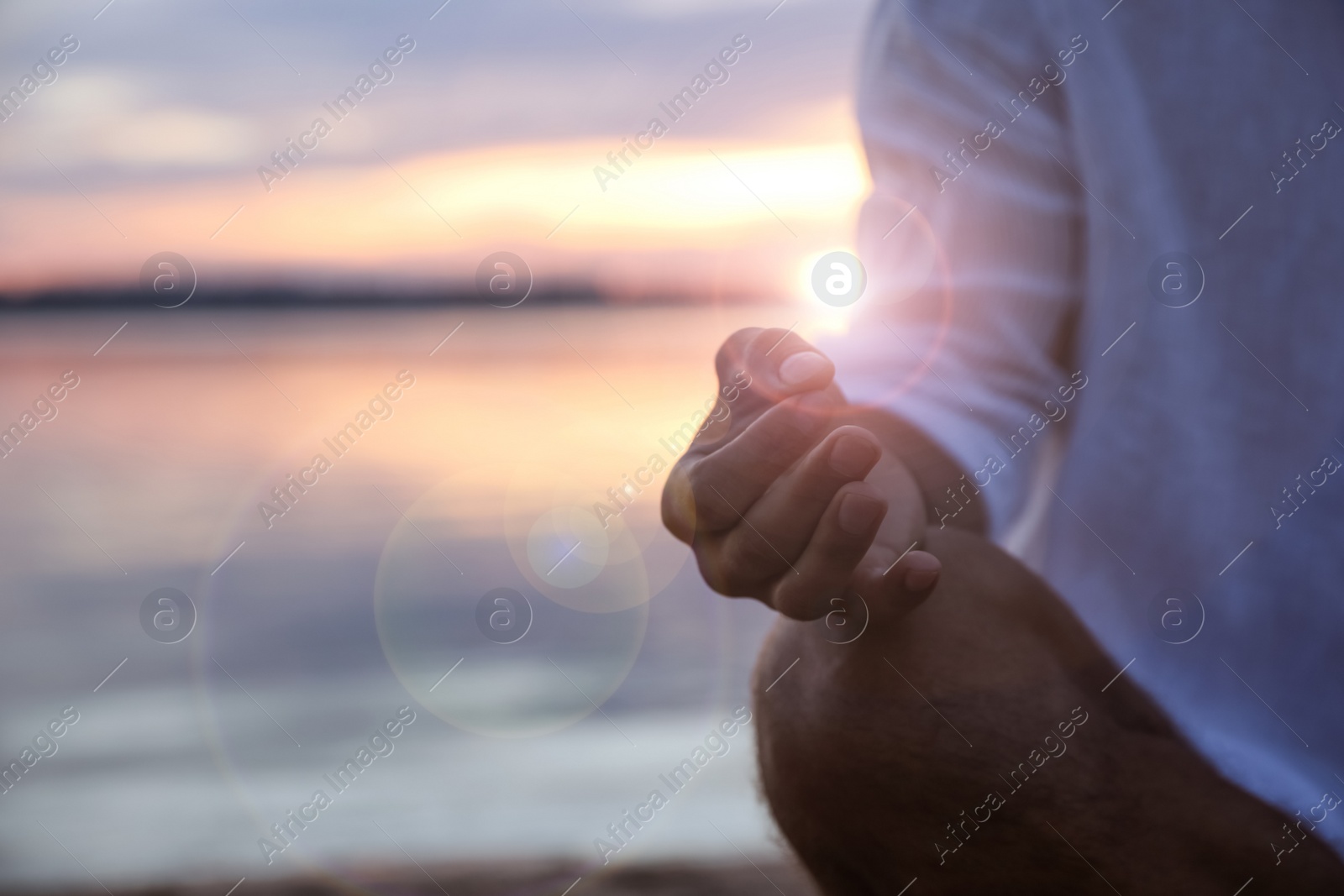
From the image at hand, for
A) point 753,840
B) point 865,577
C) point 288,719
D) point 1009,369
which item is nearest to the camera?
point 865,577

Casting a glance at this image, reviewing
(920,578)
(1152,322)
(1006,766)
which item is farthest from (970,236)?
(1006,766)

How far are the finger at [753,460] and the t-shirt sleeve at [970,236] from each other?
11.6 inches

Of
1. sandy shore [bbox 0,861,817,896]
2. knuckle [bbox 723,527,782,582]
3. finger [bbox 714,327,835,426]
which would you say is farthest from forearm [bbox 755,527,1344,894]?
sandy shore [bbox 0,861,817,896]

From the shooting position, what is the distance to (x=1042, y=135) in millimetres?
1545

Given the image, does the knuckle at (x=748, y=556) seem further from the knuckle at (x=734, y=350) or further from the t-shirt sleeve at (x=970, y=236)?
the t-shirt sleeve at (x=970, y=236)

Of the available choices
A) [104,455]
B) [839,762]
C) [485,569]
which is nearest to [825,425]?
[839,762]

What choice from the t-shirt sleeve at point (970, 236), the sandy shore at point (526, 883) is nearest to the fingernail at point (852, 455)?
the t-shirt sleeve at point (970, 236)

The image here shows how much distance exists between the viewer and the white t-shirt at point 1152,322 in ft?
4.09

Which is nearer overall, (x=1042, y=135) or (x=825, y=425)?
(x=825, y=425)

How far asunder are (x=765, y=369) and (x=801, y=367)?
0.16ft

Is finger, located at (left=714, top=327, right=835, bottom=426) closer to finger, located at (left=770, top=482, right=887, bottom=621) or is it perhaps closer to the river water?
finger, located at (left=770, top=482, right=887, bottom=621)

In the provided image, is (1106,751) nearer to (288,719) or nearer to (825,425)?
(825,425)

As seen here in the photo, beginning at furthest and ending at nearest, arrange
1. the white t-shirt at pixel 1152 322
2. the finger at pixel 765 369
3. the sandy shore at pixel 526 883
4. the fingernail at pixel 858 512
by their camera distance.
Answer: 1. the sandy shore at pixel 526 883
2. the white t-shirt at pixel 1152 322
3. the finger at pixel 765 369
4. the fingernail at pixel 858 512

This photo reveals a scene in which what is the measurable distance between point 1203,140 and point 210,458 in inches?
294
